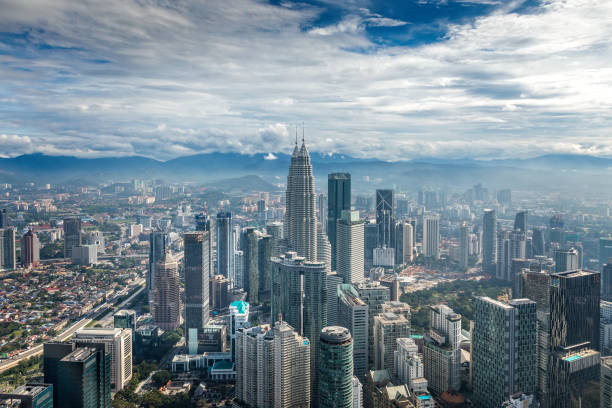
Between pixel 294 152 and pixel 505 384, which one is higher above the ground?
pixel 294 152

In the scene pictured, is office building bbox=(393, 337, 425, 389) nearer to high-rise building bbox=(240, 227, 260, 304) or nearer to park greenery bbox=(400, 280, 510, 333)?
park greenery bbox=(400, 280, 510, 333)

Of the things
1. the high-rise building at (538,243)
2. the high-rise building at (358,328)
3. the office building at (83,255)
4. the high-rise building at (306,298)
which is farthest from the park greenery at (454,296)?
the office building at (83,255)

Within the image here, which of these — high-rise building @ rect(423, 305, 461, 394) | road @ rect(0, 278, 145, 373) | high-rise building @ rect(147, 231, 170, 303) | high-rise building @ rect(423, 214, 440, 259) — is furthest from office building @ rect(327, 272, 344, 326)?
high-rise building @ rect(423, 214, 440, 259)

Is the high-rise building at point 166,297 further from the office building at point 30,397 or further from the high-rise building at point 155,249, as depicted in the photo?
the office building at point 30,397

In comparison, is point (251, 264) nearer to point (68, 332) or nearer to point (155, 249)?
point (155, 249)

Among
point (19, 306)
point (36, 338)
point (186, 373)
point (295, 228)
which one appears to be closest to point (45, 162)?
point (19, 306)

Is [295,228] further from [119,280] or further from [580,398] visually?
[580,398]
